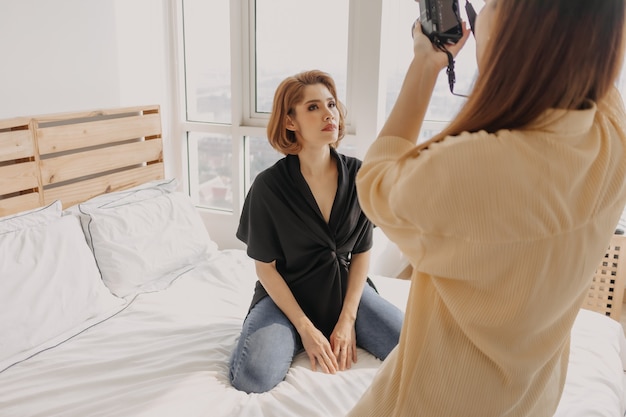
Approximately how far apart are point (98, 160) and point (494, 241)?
80.6 inches

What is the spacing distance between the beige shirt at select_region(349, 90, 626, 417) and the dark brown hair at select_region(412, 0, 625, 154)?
0.02 metres

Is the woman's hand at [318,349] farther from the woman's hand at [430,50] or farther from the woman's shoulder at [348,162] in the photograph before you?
the woman's hand at [430,50]

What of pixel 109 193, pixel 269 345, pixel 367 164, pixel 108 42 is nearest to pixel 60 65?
pixel 108 42

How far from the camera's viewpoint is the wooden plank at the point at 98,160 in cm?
211

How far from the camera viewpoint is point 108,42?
238 centimetres

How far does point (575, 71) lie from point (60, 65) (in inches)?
80.4

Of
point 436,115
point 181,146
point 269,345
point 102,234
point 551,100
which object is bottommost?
point 269,345

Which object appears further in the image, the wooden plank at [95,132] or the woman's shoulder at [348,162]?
the wooden plank at [95,132]

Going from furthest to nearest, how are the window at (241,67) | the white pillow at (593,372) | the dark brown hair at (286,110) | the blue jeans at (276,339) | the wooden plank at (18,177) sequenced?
the window at (241,67)
the wooden plank at (18,177)
the dark brown hair at (286,110)
the blue jeans at (276,339)
the white pillow at (593,372)

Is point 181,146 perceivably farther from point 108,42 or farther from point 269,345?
point 269,345

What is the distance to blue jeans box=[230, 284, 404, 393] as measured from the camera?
1.40 meters

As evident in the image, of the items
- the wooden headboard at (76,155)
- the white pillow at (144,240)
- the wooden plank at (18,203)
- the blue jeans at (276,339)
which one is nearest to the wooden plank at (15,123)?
the wooden headboard at (76,155)

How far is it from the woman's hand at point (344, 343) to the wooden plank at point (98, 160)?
4.21ft

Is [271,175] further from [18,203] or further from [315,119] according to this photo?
[18,203]
